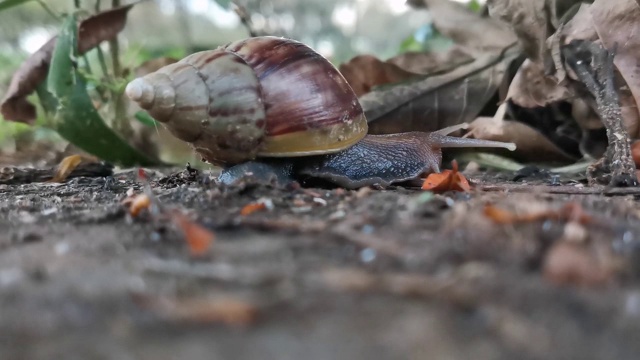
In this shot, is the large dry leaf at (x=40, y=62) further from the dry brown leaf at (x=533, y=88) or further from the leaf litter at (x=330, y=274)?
the dry brown leaf at (x=533, y=88)

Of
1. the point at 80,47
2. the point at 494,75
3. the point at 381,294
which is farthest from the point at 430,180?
the point at 80,47

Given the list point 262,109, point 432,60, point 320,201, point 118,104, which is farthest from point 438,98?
point 118,104

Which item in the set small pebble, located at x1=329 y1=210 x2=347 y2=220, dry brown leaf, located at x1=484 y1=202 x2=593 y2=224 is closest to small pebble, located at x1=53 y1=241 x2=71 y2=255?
small pebble, located at x1=329 y1=210 x2=347 y2=220

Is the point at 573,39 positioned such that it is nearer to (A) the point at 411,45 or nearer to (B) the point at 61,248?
(B) the point at 61,248

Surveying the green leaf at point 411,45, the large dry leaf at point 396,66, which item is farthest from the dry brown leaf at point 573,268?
the green leaf at point 411,45

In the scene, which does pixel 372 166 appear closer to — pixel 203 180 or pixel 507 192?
pixel 507 192
